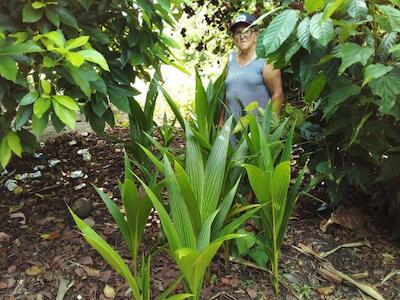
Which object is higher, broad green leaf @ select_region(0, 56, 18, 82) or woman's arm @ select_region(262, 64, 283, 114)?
broad green leaf @ select_region(0, 56, 18, 82)

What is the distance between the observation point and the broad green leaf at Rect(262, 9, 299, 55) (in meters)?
1.68

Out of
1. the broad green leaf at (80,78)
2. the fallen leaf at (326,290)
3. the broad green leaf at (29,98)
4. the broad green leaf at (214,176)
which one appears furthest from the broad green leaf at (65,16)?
the fallen leaf at (326,290)

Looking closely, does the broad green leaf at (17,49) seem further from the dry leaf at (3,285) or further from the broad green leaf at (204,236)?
the dry leaf at (3,285)

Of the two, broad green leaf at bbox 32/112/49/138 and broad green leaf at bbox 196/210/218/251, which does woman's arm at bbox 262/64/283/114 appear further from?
broad green leaf at bbox 32/112/49/138

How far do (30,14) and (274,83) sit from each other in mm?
1274

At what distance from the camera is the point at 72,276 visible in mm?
1961

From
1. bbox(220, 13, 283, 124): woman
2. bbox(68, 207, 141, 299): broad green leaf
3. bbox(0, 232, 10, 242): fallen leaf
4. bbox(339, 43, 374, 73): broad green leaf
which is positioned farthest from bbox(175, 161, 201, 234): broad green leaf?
bbox(0, 232, 10, 242): fallen leaf

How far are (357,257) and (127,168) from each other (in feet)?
3.63

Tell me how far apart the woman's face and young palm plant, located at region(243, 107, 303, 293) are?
2.20 feet

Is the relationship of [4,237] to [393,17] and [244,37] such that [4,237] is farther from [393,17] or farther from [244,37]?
[393,17]

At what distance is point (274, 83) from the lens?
2.45 metres

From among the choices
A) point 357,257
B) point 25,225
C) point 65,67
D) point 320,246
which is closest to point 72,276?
point 25,225

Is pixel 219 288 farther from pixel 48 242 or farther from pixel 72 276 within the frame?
pixel 48 242

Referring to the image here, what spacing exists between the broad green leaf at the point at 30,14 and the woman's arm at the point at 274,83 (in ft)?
3.95
